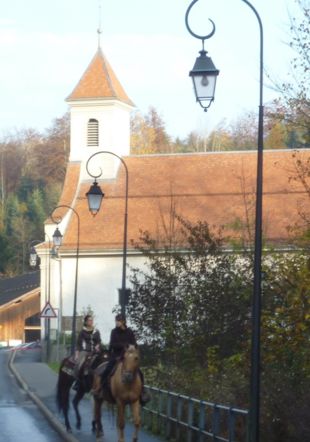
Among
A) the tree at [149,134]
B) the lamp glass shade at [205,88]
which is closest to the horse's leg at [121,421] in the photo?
the lamp glass shade at [205,88]

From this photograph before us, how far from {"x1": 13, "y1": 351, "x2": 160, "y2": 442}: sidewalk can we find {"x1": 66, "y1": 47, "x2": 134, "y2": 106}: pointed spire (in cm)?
2220

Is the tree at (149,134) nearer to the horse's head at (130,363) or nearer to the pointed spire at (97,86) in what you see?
the pointed spire at (97,86)

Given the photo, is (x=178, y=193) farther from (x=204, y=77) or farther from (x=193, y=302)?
(x=204, y=77)

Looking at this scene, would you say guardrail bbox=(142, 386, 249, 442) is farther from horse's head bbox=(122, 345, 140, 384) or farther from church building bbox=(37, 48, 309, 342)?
church building bbox=(37, 48, 309, 342)

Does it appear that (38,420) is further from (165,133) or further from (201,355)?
(165,133)

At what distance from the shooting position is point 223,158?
71.1 metres

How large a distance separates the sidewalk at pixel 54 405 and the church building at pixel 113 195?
1246 cm

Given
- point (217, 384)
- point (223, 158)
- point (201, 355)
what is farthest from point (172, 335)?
point (223, 158)

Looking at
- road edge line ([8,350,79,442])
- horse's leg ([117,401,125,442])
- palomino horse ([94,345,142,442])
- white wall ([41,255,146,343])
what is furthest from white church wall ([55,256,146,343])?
horse's leg ([117,401,125,442])

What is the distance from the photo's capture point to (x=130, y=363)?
62.1 ft

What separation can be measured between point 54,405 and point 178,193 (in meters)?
40.0

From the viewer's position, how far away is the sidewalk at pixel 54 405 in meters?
20.3

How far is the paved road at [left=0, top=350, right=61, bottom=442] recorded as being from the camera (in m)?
21.4

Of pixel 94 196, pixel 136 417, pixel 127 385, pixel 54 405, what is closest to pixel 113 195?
pixel 94 196
